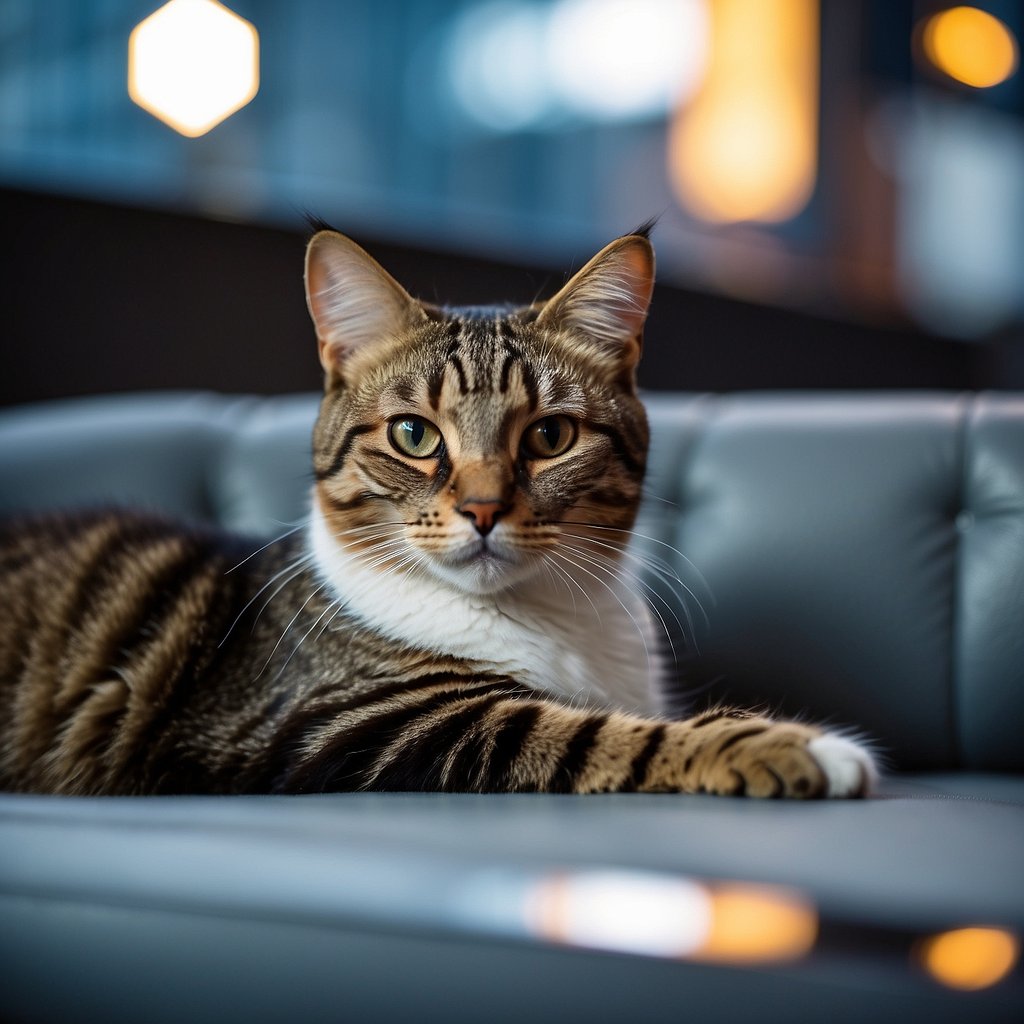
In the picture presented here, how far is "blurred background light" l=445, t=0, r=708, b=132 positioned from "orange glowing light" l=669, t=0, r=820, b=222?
0.72 feet

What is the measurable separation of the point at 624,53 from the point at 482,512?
12.2 ft

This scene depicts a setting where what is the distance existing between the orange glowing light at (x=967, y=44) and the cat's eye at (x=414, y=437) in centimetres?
340

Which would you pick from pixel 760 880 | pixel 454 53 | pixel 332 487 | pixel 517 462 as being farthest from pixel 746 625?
pixel 454 53

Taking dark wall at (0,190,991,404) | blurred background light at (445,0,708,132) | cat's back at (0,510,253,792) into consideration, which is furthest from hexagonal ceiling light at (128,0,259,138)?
cat's back at (0,510,253,792)

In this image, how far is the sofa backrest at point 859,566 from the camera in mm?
1658

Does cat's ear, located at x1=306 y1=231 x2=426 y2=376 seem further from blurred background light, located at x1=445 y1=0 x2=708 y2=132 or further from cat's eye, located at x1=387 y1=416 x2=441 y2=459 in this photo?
blurred background light, located at x1=445 y1=0 x2=708 y2=132

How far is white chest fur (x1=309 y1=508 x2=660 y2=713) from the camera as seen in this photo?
1322 mm

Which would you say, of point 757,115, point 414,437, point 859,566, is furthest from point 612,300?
point 757,115

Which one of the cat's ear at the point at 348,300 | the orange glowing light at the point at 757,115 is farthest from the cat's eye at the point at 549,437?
the orange glowing light at the point at 757,115

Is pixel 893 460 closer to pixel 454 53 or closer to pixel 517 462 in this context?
pixel 517 462

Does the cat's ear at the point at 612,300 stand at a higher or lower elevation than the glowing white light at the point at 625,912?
higher

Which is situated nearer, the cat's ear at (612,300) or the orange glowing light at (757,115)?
the cat's ear at (612,300)

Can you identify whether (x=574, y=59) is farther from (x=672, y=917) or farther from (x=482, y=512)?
(x=672, y=917)

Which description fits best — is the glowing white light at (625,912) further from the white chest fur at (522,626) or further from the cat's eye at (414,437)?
the cat's eye at (414,437)
